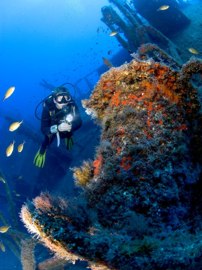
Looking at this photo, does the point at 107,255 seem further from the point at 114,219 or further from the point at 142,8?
the point at 142,8

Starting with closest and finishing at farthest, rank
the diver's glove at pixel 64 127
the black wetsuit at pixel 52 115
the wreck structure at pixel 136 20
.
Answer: the diver's glove at pixel 64 127 → the black wetsuit at pixel 52 115 → the wreck structure at pixel 136 20

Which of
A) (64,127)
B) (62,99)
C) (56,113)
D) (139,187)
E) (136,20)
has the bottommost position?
(139,187)

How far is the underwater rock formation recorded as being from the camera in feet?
6.91

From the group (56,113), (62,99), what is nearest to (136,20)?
(62,99)

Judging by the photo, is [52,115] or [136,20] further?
[136,20]

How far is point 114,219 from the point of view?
2.72 metres

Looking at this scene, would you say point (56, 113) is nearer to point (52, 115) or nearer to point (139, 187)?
point (52, 115)

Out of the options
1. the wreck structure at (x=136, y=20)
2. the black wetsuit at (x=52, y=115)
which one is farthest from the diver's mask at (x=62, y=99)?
the wreck structure at (x=136, y=20)

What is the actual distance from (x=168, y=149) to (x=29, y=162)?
17.7 metres

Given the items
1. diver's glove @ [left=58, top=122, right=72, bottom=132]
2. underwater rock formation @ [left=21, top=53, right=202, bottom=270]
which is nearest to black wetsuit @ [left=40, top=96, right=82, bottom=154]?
diver's glove @ [left=58, top=122, right=72, bottom=132]

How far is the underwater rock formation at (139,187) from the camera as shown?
2105 millimetres

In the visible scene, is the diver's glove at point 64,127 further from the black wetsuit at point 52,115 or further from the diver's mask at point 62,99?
the diver's mask at point 62,99

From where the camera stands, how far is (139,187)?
2.76 metres

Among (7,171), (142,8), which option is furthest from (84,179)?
(7,171)
